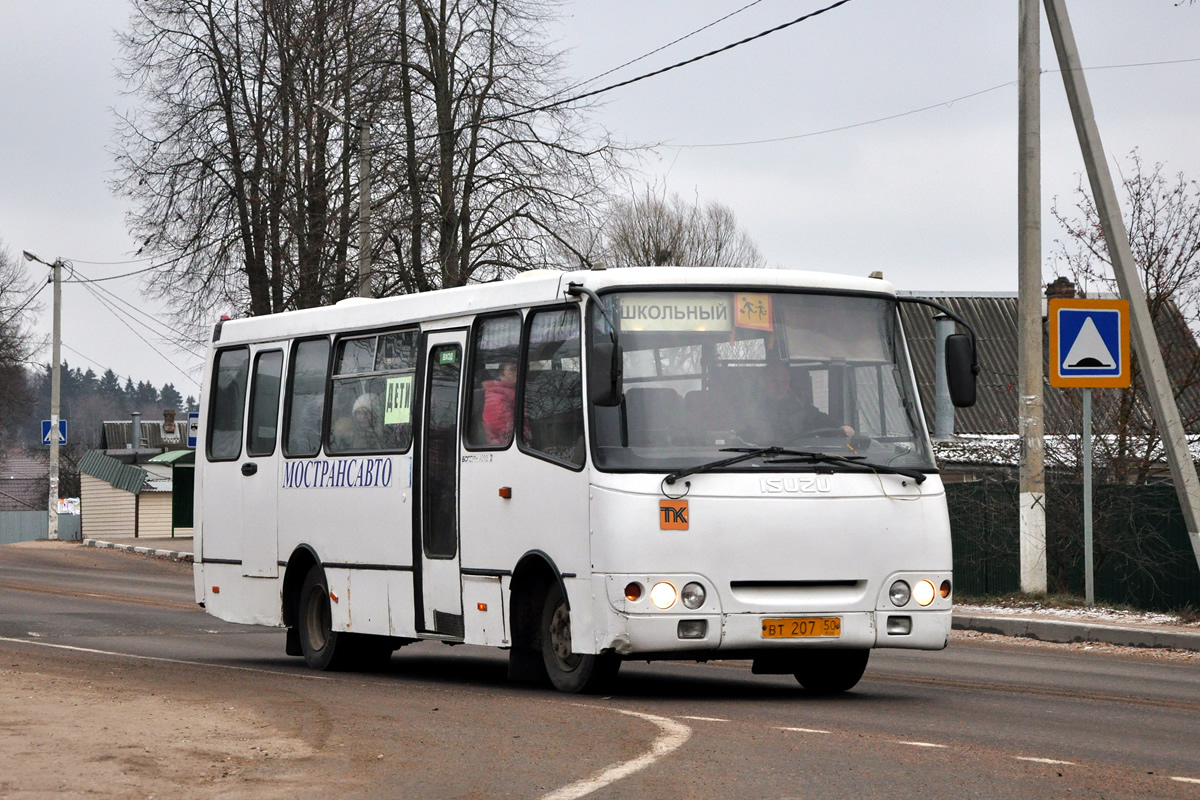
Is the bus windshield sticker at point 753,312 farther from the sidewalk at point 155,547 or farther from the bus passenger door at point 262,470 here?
the sidewalk at point 155,547

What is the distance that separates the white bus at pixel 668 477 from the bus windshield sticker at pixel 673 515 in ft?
0.05

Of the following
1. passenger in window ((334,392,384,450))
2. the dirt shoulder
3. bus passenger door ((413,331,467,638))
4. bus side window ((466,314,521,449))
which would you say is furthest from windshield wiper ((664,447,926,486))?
passenger in window ((334,392,384,450))

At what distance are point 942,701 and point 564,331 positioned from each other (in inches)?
136

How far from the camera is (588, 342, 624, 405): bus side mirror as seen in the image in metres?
11.3

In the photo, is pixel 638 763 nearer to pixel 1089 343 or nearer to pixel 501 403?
pixel 501 403

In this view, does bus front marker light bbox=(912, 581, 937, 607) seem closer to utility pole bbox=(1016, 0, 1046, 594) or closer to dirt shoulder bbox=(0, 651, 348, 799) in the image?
dirt shoulder bbox=(0, 651, 348, 799)

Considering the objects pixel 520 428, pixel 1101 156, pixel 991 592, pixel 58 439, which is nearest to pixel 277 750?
pixel 520 428

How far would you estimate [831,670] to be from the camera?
1270cm

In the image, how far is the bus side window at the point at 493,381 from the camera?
12836 mm

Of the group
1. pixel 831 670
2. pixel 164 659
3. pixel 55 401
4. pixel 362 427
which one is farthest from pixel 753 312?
pixel 55 401

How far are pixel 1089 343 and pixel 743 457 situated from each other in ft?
29.7

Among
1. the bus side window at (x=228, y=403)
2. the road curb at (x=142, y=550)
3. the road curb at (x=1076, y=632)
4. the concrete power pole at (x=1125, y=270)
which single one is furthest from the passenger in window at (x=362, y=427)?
the road curb at (x=142, y=550)

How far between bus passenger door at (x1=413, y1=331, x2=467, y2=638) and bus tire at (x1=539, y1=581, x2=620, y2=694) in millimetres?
1089

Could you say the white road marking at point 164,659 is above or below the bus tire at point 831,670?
below
